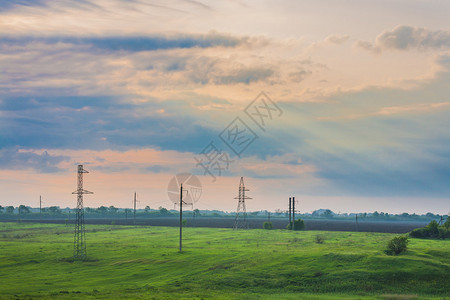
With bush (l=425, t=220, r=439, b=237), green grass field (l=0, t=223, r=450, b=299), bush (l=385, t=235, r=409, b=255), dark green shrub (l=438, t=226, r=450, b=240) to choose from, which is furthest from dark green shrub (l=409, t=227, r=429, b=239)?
bush (l=385, t=235, r=409, b=255)

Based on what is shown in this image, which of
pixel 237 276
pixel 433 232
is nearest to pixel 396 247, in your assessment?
pixel 237 276

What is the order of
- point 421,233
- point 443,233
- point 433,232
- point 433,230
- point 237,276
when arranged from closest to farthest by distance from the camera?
point 237,276, point 443,233, point 433,232, point 433,230, point 421,233

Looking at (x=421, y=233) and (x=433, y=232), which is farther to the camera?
(x=421, y=233)

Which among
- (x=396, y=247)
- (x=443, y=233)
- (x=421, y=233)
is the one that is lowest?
(x=421, y=233)

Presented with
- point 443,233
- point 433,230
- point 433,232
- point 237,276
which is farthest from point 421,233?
point 237,276

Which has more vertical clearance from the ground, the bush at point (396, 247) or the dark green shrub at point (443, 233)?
the bush at point (396, 247)

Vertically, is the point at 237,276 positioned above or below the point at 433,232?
below

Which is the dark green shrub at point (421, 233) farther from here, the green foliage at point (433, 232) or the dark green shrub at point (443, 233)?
the dark green shrub at point (443, 233)

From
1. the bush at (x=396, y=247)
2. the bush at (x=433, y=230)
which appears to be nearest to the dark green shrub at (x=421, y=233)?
the bush at (x=433, y=230)

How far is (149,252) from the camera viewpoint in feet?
294

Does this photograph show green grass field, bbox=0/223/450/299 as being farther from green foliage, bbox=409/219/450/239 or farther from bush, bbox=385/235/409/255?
green foliage, bbox=409/219/450/239

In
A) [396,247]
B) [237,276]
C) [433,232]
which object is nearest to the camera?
[237,276]

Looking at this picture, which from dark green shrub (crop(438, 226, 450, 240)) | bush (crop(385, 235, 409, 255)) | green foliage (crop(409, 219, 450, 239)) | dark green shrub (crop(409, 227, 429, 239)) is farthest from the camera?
dark green shrub (crop(409, 227, 429, 239))

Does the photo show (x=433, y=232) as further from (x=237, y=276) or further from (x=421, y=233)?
(x=237, y=276)
